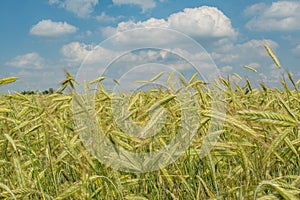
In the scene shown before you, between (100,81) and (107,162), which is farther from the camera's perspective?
(100,81)

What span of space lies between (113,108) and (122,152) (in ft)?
2.60

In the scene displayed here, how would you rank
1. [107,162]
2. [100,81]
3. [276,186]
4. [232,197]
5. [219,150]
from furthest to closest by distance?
[100,81]
[219,150]
[107,162]
[232,197]
[276,186]

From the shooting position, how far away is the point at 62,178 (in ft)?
7.32

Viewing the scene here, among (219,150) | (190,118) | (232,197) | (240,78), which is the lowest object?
(232,197)

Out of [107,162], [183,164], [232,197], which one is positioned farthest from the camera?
[183,164]

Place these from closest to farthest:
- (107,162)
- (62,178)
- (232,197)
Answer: (232,197), (107,162), (62,178)

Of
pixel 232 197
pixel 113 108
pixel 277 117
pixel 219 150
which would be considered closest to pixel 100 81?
pixel 113 108

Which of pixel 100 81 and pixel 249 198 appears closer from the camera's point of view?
pixel 249 198

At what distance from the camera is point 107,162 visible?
1576 millimetres

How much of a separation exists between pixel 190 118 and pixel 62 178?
0.86 m

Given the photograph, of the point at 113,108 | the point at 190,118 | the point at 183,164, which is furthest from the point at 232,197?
the point at 113,108

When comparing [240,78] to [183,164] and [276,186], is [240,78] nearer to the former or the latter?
[183,164]

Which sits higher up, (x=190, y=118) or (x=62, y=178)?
(x=190, y=118)

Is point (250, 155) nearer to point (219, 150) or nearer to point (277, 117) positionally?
point (219, 150)
